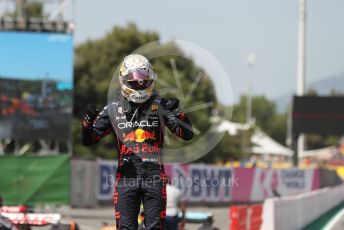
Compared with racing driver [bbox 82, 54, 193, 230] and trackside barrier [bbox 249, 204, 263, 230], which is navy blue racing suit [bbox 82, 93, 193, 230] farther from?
trackside barrier [bbox 249, 204, 263, 230]

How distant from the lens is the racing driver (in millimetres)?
6906

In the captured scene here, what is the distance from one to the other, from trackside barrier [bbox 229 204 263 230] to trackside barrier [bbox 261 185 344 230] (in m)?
0.17

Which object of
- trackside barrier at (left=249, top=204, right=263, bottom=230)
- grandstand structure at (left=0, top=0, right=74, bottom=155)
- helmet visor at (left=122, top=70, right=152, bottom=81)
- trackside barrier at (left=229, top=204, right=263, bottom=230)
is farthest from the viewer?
grandstand structure at (left=0, top=0, right=74, bottom=155)

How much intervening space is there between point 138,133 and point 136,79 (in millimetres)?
420

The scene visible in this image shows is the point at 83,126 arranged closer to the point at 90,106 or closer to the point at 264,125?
the point at 90,106

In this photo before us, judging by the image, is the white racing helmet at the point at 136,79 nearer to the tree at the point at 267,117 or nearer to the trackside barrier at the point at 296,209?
the trackside barrier at the point at 296,209

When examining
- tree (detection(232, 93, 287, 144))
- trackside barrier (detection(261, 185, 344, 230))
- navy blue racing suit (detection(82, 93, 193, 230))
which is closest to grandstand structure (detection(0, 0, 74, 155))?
trackside barrier (detection(261, 185, 344, 230))

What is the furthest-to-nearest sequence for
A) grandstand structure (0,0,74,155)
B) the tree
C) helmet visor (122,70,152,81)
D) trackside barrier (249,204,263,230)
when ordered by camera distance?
1. the tree
2. grandstand structure (0,0,74,155)
3. trackside barrier (249,204,263,230)
4. helmet visor (122,70,152,81)

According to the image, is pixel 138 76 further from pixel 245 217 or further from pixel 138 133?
pixel 245 217

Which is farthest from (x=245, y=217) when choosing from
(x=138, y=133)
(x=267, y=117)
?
(x=267, y=117)

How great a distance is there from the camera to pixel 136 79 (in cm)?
702

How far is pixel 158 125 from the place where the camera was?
7137 millimetres

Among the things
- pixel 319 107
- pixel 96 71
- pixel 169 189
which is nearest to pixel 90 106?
pixel 169 189

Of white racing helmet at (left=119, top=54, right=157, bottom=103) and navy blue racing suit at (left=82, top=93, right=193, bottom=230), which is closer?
navy blue racing suit at (left=82, top=93, right=193, bottom=230)
